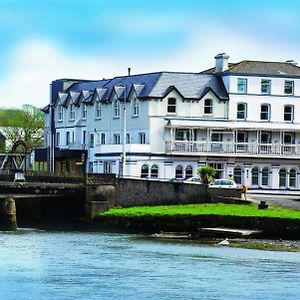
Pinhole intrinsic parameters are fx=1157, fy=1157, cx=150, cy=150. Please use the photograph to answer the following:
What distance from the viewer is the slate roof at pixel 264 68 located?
379 ft

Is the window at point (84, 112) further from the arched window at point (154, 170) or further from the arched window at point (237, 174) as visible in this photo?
the arched window at point (237, 174)

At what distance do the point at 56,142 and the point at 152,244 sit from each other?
200 feet

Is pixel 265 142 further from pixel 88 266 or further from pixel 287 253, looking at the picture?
pixel 88 266

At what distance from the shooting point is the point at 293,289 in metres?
51.1

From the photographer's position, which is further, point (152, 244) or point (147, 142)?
point (147, 142)

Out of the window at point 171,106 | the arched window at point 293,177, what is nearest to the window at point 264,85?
the arched window at point 293,177

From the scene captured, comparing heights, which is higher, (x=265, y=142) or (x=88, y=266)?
(x=265, y=142)

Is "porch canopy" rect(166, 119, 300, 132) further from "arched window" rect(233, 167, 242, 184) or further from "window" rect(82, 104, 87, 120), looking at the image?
"window" rect(82, 104, 87, 120)

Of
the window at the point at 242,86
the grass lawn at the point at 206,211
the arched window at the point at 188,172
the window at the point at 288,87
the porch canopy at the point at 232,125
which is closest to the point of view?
the grass lawn at the point at 206,211

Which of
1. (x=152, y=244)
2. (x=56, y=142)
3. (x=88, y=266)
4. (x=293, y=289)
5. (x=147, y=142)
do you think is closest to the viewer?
(x=293, y=289)

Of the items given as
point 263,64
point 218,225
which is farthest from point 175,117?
point 218,225

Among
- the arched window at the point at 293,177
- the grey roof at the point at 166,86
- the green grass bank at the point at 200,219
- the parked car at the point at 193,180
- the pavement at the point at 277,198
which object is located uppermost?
the grey roof at the point at 166,86

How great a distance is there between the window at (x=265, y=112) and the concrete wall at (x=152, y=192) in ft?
80.6

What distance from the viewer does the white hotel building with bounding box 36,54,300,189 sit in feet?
365
